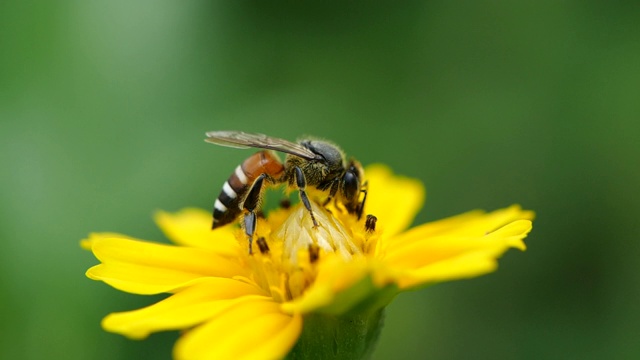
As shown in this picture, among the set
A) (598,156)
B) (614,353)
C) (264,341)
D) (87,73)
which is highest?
(87,73)

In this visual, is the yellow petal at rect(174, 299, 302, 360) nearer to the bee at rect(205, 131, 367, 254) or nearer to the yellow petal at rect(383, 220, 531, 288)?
the yellow petal at rect(383, 220, 531, 288)

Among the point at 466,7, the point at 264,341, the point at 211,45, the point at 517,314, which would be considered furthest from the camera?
the point at 466,7

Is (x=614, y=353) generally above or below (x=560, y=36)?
below

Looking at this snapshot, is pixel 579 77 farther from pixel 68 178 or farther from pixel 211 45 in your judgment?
pixel 68 178

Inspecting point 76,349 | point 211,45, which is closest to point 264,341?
point 76,349

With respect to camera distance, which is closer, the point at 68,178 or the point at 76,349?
the point at 76,349

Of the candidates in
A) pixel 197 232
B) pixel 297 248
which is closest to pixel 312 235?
pixel 297 248

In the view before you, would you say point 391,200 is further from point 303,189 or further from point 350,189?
point 303,189
